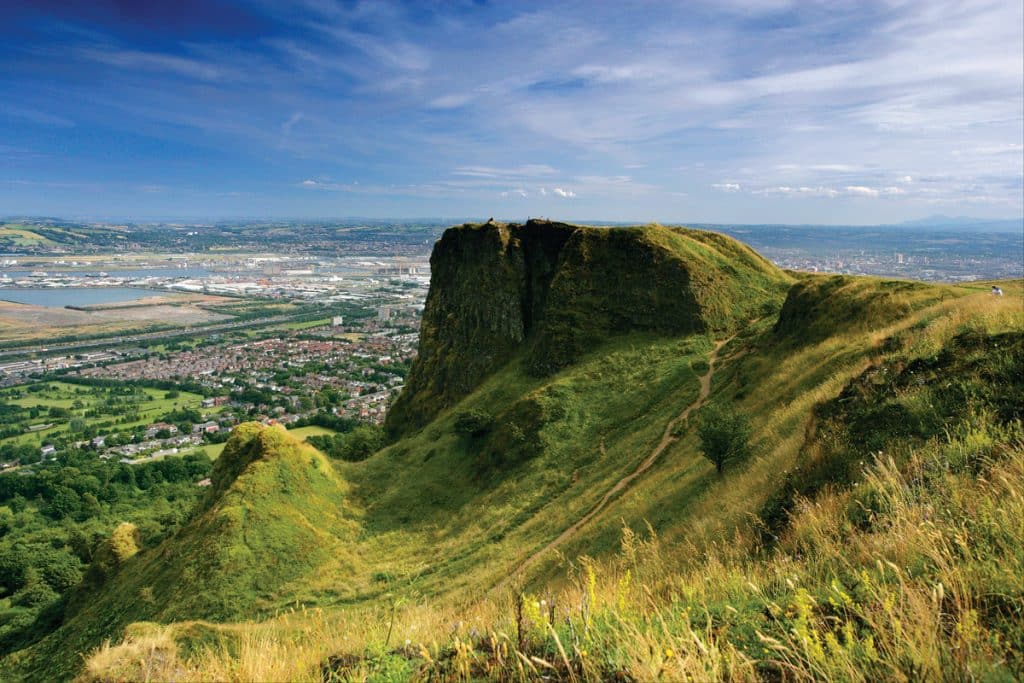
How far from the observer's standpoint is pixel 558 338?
137ft

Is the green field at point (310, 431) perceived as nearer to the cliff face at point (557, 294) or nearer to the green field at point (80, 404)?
the cliff face at point (557, 294)

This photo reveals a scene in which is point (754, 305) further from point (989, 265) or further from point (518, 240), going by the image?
point (989, 265)

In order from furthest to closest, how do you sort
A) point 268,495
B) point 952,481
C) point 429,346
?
point 429,346 → point 268,495 → point 952,481

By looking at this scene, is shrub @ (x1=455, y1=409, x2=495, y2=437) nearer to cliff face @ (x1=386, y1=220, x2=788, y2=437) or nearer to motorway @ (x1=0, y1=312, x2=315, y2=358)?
cliff face @ (x1=386, y1=220, x2=788, y2=437)

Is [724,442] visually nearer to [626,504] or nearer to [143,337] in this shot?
[626,504]

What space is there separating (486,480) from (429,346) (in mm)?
27022

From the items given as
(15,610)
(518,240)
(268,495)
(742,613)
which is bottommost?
(15,610)

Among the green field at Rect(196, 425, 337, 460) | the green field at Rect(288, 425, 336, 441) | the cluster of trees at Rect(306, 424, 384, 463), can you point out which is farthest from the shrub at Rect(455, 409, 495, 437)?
the green field at Rect(288, 425, 336, 441)

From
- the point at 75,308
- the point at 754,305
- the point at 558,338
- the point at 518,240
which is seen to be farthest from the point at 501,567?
the point at 75,308

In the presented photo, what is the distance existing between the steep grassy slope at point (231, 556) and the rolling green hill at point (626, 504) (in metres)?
0.15

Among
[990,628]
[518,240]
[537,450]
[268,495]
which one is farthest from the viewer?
[518,240]

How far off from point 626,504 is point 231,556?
18597mm

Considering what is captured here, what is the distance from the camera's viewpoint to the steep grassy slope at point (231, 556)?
22406 millimetres

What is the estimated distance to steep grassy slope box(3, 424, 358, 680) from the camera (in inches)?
882
